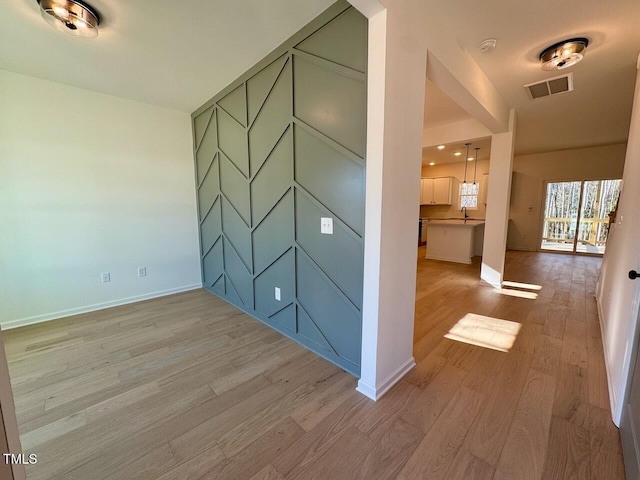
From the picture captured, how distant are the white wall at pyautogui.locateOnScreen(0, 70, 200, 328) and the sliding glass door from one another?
8.91 metres

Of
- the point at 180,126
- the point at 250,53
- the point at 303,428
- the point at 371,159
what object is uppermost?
the point at 250,53

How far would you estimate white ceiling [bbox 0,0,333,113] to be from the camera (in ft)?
5.93

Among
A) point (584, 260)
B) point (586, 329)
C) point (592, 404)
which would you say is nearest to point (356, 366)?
point (592, 404)

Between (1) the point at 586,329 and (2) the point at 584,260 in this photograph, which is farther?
(2) the point at 584,260

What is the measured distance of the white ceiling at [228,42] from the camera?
1825 mm

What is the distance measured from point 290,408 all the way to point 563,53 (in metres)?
3.74

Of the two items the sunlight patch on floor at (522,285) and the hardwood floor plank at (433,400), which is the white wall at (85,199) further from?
the sunlight patch on floor at (522,285)

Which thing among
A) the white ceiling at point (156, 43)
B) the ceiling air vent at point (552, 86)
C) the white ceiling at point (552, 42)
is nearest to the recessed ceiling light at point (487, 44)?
the white ceiling at point (552, 42)

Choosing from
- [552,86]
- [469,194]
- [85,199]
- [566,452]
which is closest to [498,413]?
[566,452]

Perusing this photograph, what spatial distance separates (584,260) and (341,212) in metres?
7.19

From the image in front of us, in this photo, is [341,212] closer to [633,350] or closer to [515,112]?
[633,350]

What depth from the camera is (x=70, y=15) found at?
1787 millimetres

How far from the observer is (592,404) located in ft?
5.24

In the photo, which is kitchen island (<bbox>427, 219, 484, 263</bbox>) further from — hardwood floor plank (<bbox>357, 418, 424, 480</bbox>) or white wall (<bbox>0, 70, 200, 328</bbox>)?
white wall (<bbox>0, 70, 200, 328</bbox>)
